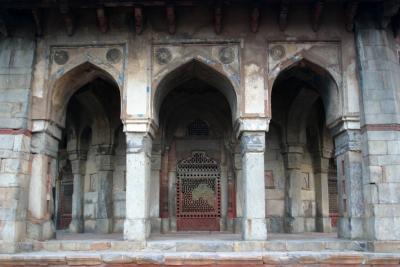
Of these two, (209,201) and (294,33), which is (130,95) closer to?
(294,33)

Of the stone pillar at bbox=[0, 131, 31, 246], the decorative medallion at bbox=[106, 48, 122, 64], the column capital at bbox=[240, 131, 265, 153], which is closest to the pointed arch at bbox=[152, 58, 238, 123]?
the column capital at bbox=[240, 131, 265, 153]

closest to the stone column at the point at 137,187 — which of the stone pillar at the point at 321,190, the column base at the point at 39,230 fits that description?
the column base at the point at 39,230

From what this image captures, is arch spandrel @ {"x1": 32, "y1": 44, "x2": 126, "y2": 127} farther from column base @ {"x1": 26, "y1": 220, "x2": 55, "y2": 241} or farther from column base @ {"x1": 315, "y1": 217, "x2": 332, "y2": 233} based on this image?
column base @ {"x1": 315, "y1": 217, "x2": 332, "y2": 233}

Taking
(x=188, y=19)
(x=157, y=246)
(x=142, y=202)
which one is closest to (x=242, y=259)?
(x=157, y=246)

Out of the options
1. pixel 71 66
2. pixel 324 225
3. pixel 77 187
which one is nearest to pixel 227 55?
pixel 71 66

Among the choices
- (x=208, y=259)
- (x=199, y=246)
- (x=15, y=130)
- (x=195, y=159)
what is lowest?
(x=208, y=259)

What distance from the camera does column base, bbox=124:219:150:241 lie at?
8.31 meters

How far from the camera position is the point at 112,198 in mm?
11797

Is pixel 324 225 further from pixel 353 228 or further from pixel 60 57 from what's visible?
pixel 60 57

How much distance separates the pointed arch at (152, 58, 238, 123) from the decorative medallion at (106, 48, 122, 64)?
94 centimetres

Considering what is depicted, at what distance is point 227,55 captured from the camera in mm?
9008

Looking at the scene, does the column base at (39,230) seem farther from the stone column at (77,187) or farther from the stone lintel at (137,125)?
the stone column at (77,187)

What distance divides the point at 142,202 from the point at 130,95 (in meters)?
2.04

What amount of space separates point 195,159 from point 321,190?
3.49 metres
